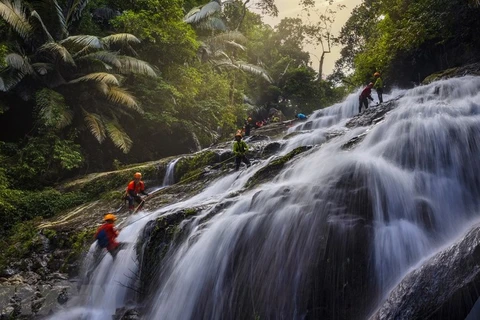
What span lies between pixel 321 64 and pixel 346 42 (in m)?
3.02

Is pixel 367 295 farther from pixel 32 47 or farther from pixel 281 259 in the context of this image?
pixel 32 47

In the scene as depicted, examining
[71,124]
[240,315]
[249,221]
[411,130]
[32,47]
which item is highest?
[32,47]

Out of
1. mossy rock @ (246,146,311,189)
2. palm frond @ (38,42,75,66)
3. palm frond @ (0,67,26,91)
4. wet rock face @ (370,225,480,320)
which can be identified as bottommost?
wet rock face @ (370,225,480,320)

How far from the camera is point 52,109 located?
1186cm

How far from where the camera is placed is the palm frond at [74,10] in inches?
596

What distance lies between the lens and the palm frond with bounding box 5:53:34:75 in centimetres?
1152

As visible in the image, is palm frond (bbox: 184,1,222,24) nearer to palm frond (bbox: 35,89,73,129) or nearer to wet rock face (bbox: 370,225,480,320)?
palm frond (bbox: 35,89,73,129)

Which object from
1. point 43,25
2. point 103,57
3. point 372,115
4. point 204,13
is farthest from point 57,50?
point 372,115

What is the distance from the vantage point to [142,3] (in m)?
17.3

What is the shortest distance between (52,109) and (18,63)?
191 centimetres

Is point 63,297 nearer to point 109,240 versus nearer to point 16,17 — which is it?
point 109,240

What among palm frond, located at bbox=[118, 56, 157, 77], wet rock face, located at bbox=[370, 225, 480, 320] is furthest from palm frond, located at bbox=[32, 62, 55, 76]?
wet rock face, located at bbox=[370, 225, 480, 320]

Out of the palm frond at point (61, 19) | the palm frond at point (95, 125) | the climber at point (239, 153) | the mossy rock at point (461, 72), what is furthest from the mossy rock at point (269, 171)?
the palm frond at point (61, 19)

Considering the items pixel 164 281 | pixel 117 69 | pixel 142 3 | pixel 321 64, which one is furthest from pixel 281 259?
pixel 321 64
